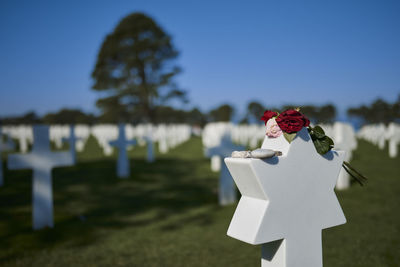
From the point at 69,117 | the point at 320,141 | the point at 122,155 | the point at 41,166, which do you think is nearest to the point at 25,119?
the point at 69,117

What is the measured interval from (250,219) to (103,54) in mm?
32425

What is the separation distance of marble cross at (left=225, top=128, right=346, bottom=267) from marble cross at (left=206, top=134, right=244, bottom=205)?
418 centimetres

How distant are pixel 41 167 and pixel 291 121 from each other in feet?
14.2

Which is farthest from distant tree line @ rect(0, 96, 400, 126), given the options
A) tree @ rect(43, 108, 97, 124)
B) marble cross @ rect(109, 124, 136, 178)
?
marble cross @ rect(109, 124, 136, 178)

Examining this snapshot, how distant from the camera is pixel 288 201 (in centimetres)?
192

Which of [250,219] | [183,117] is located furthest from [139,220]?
[183,117]

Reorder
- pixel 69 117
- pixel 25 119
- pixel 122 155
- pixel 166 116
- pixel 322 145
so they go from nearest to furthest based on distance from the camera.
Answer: pixel 322 145 → pixel 122 155 → pixel 25 119 → pixel 69 117 → pixel 166 116

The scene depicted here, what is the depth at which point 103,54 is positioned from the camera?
1251 inches

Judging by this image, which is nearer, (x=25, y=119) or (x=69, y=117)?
(x=25, y=119)

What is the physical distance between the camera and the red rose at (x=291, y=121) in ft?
6.00

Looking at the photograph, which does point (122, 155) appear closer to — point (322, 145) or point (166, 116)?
point (322, 145)

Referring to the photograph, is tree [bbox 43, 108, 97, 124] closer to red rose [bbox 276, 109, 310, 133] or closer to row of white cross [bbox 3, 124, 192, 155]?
row of white cross [bbox 3, 124, 192, 155]

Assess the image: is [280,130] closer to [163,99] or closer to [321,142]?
[321,142]

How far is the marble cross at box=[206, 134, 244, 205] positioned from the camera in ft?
20.8
